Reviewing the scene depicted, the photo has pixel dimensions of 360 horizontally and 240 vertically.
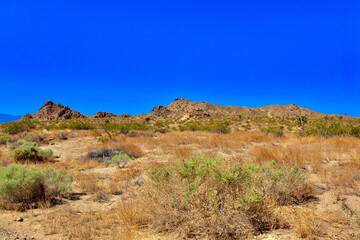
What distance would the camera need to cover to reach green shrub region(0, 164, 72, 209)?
277 inches

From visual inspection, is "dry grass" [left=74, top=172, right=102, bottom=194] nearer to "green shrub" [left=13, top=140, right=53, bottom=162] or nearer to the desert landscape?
the desert landscape

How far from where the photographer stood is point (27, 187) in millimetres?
7207

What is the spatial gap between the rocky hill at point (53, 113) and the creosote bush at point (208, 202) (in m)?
65.6

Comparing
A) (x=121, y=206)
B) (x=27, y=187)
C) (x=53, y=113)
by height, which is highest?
(x=53, y=113)

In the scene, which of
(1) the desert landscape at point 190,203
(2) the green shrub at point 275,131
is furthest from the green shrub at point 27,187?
(2) the green shrub at point 275,131

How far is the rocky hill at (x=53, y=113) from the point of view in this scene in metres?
69.0

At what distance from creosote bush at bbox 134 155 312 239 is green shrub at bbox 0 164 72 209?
8.18ft

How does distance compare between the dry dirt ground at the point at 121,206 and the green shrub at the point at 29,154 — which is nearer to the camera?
the dry dirt ground at the point at 121,206

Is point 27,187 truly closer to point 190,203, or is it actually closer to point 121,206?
point 121,206

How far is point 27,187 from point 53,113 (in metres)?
67.2

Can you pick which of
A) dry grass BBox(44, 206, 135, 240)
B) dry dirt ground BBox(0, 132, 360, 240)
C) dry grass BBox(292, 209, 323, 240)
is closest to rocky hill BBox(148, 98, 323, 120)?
dry dirt ground BBox(0, 132, 360, 240)

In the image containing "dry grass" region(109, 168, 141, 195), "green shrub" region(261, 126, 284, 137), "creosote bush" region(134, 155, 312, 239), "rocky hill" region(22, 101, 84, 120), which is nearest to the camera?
"creosote bush" region(134, 155, 312, 239)

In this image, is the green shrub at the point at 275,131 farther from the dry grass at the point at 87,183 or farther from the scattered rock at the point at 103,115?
the scattered rock at the point at 103,115

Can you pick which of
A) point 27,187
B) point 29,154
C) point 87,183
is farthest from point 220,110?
point 27,187
